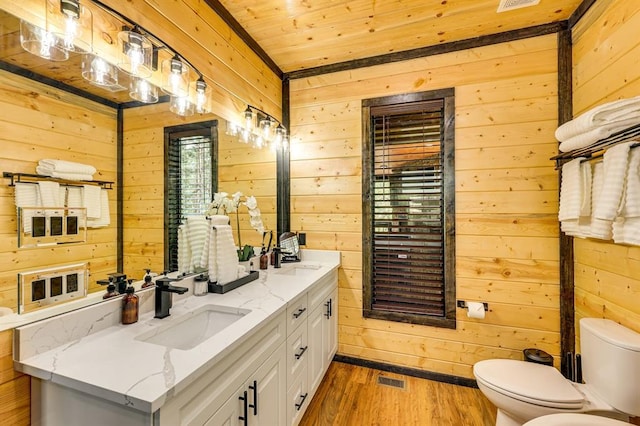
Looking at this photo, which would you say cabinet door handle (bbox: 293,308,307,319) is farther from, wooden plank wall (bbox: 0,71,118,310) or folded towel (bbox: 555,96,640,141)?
folded towel (bbox: 555,96,640,141)

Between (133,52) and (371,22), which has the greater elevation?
(371,22)

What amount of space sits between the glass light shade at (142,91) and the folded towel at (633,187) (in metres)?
2.22

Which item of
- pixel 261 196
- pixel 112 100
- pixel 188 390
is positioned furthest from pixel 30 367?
pixel 261 196

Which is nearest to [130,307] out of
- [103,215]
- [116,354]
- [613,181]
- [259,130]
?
[116,354]

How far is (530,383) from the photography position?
1543mm

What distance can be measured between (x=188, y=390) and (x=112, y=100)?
3.76ft

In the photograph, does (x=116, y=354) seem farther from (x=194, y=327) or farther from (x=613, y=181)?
(x=613, y=181)

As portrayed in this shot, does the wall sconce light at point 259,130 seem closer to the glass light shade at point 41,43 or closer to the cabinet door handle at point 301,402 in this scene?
the glass light shade at point 41,43

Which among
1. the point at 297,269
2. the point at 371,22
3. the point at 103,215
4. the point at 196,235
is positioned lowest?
the point at 297,269

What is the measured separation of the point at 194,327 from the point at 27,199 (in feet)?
2.64

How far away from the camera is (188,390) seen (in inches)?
33.2

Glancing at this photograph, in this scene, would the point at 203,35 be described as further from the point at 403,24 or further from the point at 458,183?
the point at 458,183

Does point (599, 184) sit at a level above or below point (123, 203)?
above

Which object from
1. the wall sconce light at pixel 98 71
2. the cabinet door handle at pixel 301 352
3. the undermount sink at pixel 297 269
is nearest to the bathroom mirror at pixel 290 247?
the undermount sink at pixel 297 269
